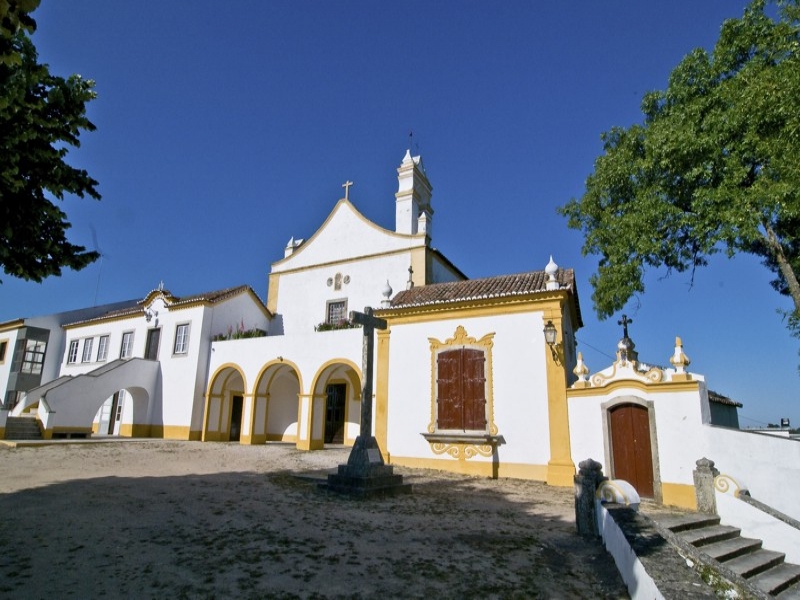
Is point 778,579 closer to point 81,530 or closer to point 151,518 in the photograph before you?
point 151,518

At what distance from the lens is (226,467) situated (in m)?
11.7

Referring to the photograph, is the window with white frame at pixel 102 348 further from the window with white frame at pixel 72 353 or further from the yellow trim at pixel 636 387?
the yellow trim at pixel 636 387

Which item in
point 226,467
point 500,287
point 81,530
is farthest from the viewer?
point 500,287

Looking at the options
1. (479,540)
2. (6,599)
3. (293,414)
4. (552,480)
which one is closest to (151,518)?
(6,599)

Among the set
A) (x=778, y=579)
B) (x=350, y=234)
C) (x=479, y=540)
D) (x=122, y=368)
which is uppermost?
(x=350, y=234)

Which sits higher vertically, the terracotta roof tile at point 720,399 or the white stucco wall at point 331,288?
the white stucco wall at point 331,288

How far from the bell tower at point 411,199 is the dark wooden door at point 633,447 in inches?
458

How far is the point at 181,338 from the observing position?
816 inches

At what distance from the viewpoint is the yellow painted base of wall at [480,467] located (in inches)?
445

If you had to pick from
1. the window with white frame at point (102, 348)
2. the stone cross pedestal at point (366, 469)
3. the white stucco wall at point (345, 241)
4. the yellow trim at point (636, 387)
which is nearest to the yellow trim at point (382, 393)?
the stone cross pedestal at point (366, 469)

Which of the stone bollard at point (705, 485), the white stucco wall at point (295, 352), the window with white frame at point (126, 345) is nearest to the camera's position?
the stone bollard at point (705, 485)

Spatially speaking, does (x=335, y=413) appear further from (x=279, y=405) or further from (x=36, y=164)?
(x=36, y=164)

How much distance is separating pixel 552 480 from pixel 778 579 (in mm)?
4791

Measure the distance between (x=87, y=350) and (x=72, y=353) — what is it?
157 cm
